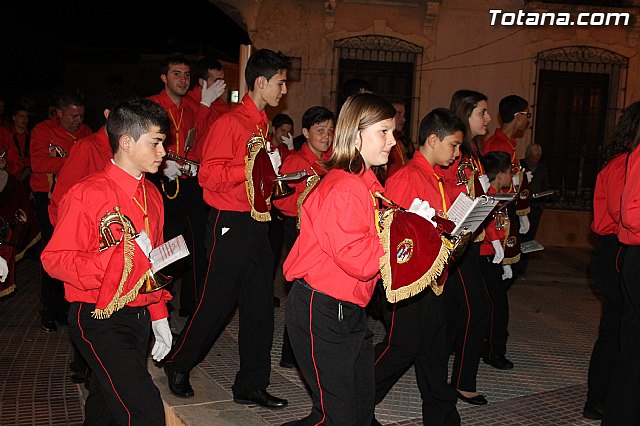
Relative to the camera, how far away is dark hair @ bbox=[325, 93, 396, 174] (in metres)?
3.63

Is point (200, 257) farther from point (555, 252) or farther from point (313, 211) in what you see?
point (555, 252)

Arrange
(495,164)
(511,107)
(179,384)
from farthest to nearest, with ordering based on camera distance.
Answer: (511,107), (495,164), (179,384)

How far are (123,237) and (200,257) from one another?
3.40 metres

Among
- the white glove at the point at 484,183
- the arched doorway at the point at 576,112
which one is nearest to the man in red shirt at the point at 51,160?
the white glove at the point at 484,183

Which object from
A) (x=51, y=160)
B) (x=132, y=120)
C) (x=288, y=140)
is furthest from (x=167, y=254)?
(x=288, y=140)

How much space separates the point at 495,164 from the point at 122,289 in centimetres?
352

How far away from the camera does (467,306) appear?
5.21m

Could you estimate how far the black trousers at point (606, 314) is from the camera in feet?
17.0

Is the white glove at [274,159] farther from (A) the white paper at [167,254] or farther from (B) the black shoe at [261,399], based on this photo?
(A) the white paper at [167,254]

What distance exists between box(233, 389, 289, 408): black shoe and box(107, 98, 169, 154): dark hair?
81.6 inches

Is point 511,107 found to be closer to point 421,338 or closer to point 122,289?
point 421,338

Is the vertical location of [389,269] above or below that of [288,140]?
below

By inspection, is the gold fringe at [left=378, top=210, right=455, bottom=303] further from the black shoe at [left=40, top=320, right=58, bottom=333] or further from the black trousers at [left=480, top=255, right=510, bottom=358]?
the black shoe at [left=40, top=320, right=58, bottom=333]

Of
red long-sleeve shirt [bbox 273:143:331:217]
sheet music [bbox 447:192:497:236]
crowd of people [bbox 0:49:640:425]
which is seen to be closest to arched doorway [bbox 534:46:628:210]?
crowd of people [bbox 0:49:640:425]
